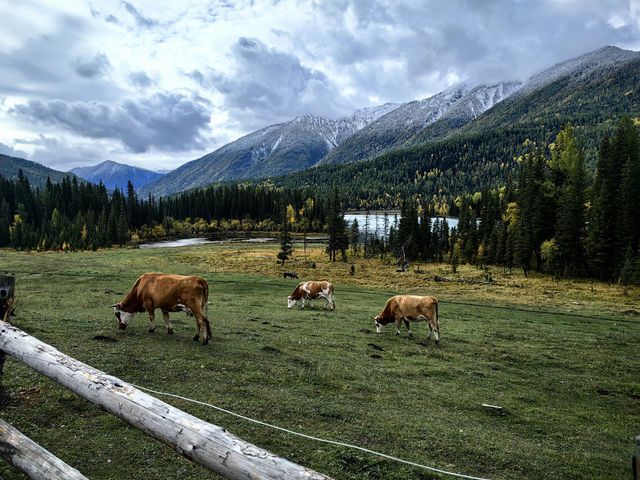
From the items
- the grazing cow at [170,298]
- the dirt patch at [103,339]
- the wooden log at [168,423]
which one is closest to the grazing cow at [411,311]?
the grazing cow at [170,298]

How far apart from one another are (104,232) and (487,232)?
4297 inches

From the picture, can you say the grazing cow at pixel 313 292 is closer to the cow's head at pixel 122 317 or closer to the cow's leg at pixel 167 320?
the cow's leg at pixel 167 320

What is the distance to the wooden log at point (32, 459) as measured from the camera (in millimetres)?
3682

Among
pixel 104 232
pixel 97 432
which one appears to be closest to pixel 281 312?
pixel 97 432

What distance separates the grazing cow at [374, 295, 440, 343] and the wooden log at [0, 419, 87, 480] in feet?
51.5

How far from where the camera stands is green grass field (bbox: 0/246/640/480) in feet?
21.0

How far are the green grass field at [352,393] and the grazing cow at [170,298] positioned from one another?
80 cm

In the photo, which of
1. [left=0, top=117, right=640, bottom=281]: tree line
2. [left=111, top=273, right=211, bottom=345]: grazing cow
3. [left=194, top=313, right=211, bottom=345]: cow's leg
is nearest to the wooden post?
[left=111, top=273, right=211, bottom=345]: grazing cow

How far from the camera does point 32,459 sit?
3.93m

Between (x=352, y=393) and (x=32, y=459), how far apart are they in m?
7.56

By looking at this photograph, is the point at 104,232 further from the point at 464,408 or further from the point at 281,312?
the point at 464,408

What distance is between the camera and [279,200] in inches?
6742

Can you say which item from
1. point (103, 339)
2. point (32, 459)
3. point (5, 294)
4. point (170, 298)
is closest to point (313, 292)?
point (170, 298)

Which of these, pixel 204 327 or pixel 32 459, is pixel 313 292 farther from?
pixel 32 459
